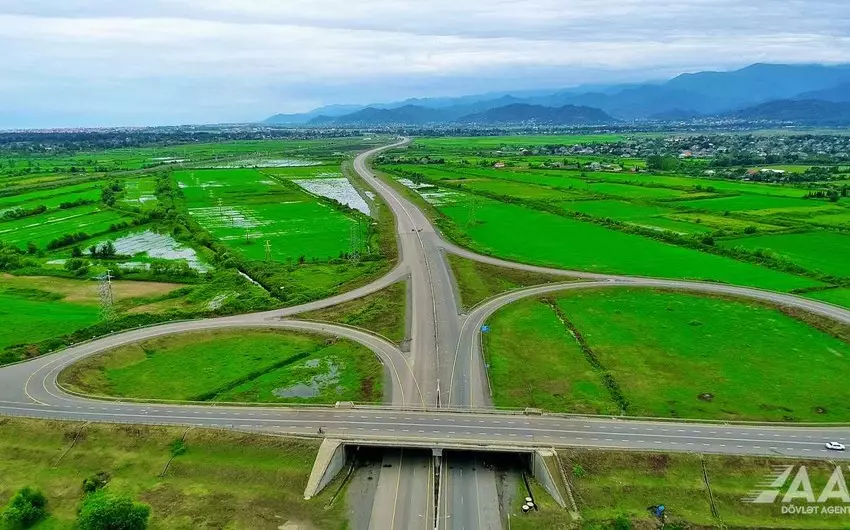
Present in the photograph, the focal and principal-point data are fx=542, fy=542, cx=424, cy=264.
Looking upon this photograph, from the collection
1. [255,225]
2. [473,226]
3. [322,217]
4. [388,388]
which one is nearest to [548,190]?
[473,226]

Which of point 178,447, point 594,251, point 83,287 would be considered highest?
point 83,287

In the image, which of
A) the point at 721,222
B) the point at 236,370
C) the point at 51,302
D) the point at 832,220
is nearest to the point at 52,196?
the point at 51,302

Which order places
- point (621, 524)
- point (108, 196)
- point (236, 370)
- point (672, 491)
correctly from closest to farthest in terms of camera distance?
point (621, 524) → point (672, 491) → point (236, 370) → point (108, 196)

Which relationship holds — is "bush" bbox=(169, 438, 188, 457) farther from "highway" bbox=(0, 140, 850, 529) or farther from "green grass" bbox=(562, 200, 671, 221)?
"green grass" bbox=(562, 200, 671, 221)

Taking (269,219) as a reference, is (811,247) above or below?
below

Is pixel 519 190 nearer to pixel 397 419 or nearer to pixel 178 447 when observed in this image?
pixel 397 419

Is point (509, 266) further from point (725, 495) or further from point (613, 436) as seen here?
point (725, 495)

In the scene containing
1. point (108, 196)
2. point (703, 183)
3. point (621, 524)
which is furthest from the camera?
point (703, 183)
